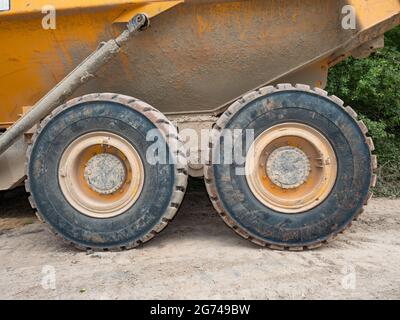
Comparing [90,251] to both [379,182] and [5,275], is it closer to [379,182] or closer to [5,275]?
[5,275]

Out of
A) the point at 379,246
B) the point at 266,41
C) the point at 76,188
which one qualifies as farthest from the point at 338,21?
the point at 76,188

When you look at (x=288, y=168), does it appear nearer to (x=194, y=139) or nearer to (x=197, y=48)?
(x=194, y=139)

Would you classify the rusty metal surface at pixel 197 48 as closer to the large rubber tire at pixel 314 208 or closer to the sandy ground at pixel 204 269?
the large rubber tire at pixel 314 208

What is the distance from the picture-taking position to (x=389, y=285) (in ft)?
7.96

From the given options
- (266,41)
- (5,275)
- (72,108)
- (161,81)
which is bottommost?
(5,275)

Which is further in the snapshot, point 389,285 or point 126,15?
point 126,15

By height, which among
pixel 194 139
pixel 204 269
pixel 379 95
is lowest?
pixel 204 269

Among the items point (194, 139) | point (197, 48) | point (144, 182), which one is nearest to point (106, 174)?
point (144, 182)

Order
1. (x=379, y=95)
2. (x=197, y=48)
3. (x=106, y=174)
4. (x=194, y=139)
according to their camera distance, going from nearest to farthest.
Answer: (x=106, y=174) → (x=197, y=48) → (x=194, y=139) → (x=379, y=95)

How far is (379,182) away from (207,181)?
2.92 m

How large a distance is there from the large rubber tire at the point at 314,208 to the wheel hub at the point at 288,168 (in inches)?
8.1

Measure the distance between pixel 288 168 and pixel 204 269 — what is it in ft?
3.13

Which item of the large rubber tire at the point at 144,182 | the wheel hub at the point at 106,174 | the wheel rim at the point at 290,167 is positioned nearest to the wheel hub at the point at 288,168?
the wheel rim at the point at 290,167

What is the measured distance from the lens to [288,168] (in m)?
3.13
